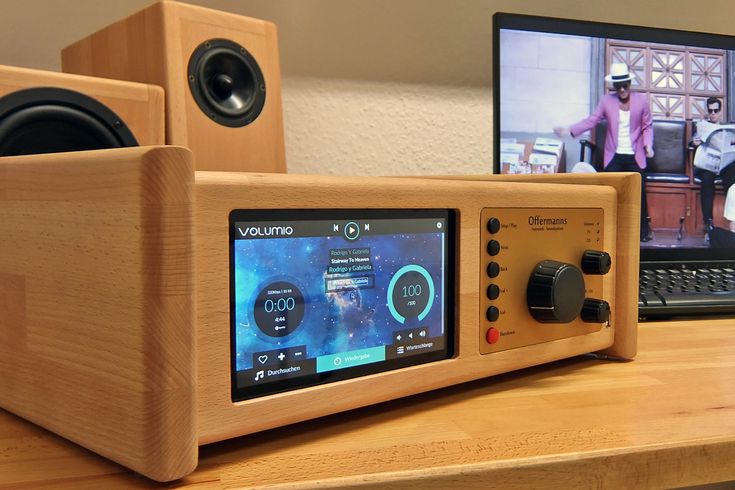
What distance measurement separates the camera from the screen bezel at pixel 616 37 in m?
0.85

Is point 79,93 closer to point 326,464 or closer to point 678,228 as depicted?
point 326,464

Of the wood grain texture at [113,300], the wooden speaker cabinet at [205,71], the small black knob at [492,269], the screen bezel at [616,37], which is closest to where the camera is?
the wood grain texture at [113,300]

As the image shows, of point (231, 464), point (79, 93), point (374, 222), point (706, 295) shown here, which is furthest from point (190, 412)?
point (706, 295)

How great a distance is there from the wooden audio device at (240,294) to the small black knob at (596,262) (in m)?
0.03

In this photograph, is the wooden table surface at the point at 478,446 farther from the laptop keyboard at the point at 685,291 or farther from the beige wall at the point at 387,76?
the beige wall at the point at 387,76

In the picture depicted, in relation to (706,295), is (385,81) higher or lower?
higher

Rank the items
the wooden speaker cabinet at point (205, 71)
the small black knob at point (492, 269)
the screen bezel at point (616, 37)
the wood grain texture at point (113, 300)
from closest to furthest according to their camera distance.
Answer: the wood grain texture at point (113, 300) → the small black knob at point (492, 269) → the wooden speaker cabinet at point (205, 71) → the screen bezel at point (616, 37)

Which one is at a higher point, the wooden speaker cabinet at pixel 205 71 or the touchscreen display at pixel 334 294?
the wooden speaker cabinet at pixel 205 71

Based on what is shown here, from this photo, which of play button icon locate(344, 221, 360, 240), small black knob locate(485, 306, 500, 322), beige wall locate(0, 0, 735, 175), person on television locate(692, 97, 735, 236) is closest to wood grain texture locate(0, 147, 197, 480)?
play button icon locate(344, 221, 360, 240)

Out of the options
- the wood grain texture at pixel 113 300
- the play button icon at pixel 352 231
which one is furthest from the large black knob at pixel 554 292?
the wood grain texture at pixel 113 300

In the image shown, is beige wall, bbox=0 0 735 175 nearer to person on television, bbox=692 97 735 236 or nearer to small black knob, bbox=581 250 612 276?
person on television, bbox=692 97 735 236

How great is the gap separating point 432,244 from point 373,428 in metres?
0.13

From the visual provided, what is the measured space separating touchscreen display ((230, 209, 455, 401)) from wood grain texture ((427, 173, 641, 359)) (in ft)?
0.50

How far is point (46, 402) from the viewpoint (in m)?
0.41
